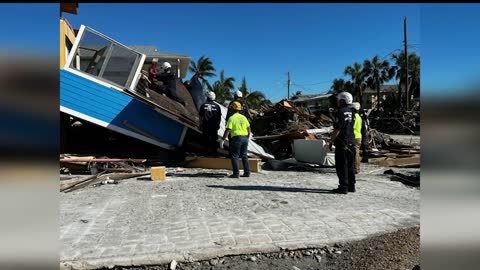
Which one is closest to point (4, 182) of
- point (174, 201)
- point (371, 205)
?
point (174, 201)

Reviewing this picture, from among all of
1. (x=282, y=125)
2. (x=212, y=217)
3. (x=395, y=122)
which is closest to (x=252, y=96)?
(x=395, y=122)

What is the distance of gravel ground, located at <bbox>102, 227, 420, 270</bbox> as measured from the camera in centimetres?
387

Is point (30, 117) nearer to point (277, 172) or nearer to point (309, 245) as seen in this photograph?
point (309, 245)

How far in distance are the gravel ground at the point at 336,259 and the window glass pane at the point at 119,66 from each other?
809cm

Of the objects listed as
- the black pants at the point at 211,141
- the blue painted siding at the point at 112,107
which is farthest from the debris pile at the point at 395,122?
the blue painted siding at the point at 112,107

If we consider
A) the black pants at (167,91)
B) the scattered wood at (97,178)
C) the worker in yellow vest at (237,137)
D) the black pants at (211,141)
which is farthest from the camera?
the black pants at (167,91)

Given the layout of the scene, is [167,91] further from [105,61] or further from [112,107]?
[105,61]

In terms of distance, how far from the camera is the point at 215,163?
10.6 metres

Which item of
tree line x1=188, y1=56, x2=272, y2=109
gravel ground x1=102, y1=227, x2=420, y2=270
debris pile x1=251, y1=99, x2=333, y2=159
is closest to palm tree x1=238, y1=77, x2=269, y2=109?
tree line x1=188, y1=56, x2=272, y2=109

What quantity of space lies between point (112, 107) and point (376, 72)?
57.4 m

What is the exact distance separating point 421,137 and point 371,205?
4.90 m

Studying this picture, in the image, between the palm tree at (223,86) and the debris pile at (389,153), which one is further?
the palm tree at (223,86)

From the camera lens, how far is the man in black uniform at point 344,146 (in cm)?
720

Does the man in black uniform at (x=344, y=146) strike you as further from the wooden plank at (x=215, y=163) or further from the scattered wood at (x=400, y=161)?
the scattered wood at (x=400, y=161)
